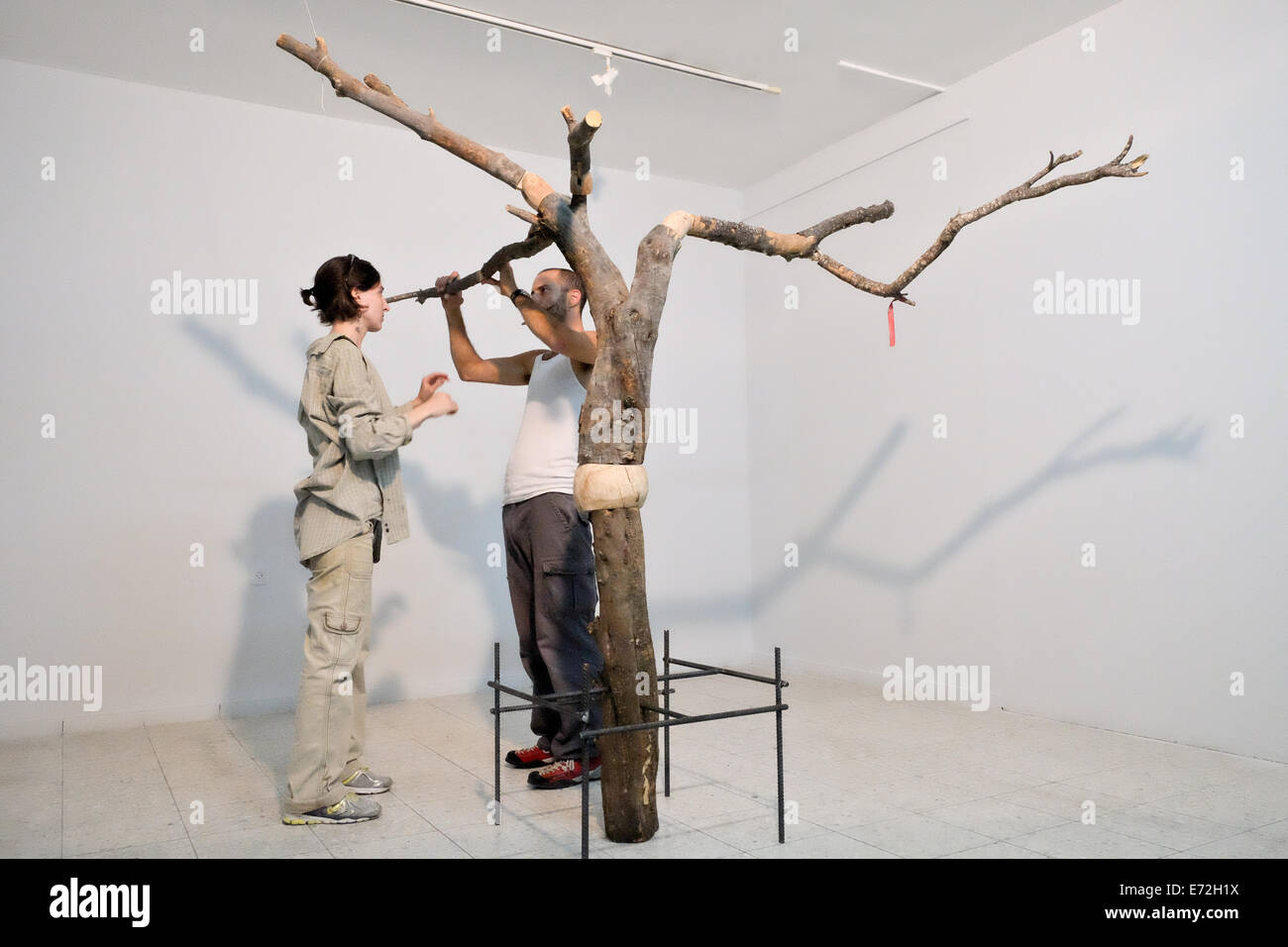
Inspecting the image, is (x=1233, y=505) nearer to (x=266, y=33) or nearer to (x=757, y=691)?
(x=757, y=691)

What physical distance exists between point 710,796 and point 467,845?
75cm

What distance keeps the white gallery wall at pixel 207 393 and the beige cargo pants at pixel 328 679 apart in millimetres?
1746

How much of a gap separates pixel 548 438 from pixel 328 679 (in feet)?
3.18

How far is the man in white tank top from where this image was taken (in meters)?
2.82

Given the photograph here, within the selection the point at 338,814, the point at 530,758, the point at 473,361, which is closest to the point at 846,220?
the point at 473,361

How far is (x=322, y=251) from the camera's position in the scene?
14.0 feet

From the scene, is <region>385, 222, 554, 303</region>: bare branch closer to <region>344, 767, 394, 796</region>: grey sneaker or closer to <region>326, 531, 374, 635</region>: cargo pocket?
<region>326, 531, 374, 635</region>: cargo pocket

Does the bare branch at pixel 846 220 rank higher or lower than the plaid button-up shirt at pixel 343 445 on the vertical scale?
higher

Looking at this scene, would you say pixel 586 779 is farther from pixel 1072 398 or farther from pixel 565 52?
pixel 565 52

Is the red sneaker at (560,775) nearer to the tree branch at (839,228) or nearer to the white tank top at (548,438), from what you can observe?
the white tank top at (548,438)

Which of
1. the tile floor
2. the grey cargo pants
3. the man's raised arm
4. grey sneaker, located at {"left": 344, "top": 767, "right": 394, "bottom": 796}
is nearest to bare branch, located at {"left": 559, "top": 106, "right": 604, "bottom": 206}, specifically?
the man's raised arm

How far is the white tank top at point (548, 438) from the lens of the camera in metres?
2.91

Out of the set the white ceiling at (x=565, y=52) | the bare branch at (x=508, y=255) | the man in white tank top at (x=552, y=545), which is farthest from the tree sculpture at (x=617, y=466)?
the white ceiling at (x=565, y=52)

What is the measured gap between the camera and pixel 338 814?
246cm
